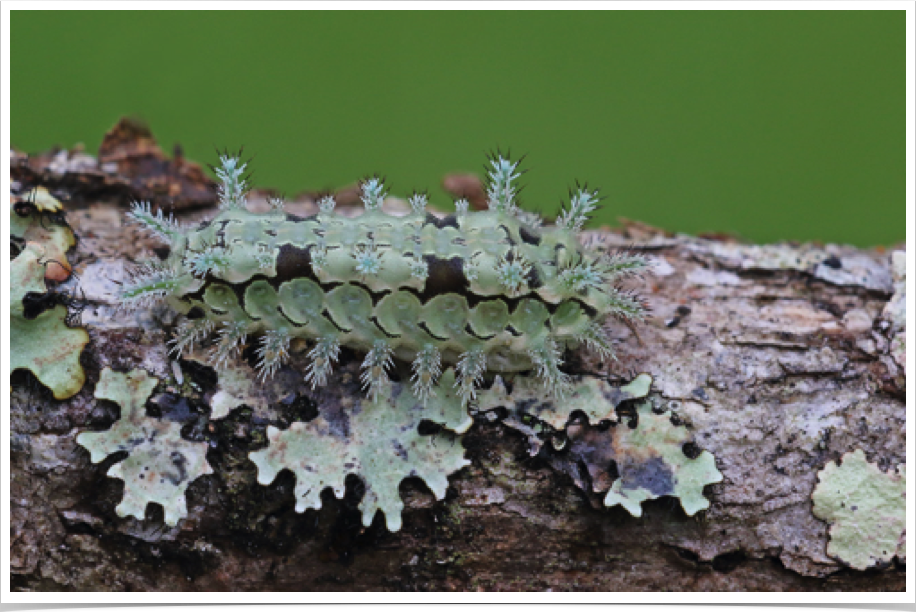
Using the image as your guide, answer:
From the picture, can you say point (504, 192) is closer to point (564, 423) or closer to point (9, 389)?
point (564, 423)

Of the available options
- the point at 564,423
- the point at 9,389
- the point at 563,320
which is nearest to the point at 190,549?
the point at 9,389

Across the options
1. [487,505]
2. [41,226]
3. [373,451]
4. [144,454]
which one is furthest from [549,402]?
[41,226]

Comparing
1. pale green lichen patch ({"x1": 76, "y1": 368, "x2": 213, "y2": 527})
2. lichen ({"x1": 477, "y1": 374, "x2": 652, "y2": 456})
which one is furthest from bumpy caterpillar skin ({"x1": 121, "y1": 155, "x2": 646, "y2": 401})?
pale green lichen patch ({"x1": 76, "y1": 368, "x2": 213, "y2": 527})

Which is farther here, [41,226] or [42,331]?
[41,226]

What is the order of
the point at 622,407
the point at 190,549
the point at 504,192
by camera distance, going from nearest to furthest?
the point at 190,549 < the point at 622,407 < the point at 504,192

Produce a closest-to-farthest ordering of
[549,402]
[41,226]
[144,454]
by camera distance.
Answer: [144,454], [549,402], [41,226]

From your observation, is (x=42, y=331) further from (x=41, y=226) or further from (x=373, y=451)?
(x=373, y=451)
